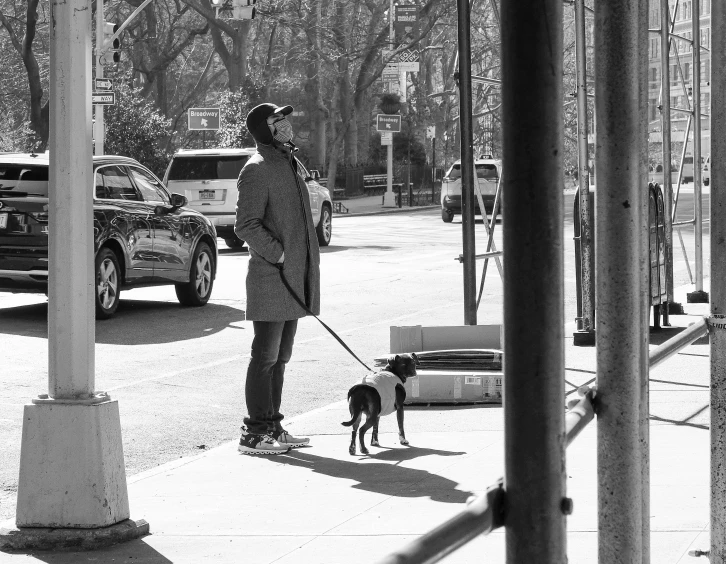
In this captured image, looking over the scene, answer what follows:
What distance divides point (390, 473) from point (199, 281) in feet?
29.2

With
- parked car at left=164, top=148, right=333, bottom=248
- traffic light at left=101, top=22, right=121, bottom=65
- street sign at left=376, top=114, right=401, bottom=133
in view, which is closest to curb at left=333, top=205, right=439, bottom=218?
street sign at left=376, top=114, right=401, bottom=133

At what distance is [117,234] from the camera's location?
1341 cm

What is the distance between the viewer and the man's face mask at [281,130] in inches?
281

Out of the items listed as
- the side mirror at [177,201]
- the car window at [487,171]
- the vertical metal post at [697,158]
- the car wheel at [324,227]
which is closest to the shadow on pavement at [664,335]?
the vertical metal post at [697,158]

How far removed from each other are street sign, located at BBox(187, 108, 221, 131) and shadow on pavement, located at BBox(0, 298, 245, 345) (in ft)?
69.6

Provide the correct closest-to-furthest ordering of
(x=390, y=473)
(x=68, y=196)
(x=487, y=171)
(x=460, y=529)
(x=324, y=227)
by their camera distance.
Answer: (x=460, y=529) → (x=68, y=196) → (x=390, y=473) → (x=324, y=227) → (x=487, y=171)

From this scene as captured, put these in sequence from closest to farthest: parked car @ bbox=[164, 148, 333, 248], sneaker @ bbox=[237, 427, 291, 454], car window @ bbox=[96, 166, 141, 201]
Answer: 1. sneaker @ bbox=[237, 427, 291, 454]
2. car window @ bbox=[96, 166, 141, 201]
3. parked car @ bbox=[164, 148, 333, 248]

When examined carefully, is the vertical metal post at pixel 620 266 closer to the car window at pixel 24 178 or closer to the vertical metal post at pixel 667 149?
the vertical metal post at pixel 667 149

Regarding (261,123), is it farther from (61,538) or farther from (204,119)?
(204,119)

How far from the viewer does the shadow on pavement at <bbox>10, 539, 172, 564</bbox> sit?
15.9ft

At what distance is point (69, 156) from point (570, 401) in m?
3.33

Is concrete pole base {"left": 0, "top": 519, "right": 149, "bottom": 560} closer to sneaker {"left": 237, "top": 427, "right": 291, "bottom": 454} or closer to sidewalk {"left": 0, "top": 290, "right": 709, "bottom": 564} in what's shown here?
sidewalk {"left": 0, "top": 290, "right": 709, "bottom": 564}

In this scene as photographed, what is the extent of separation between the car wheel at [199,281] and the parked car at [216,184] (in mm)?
8351

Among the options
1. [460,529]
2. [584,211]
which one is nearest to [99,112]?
[584,211]
